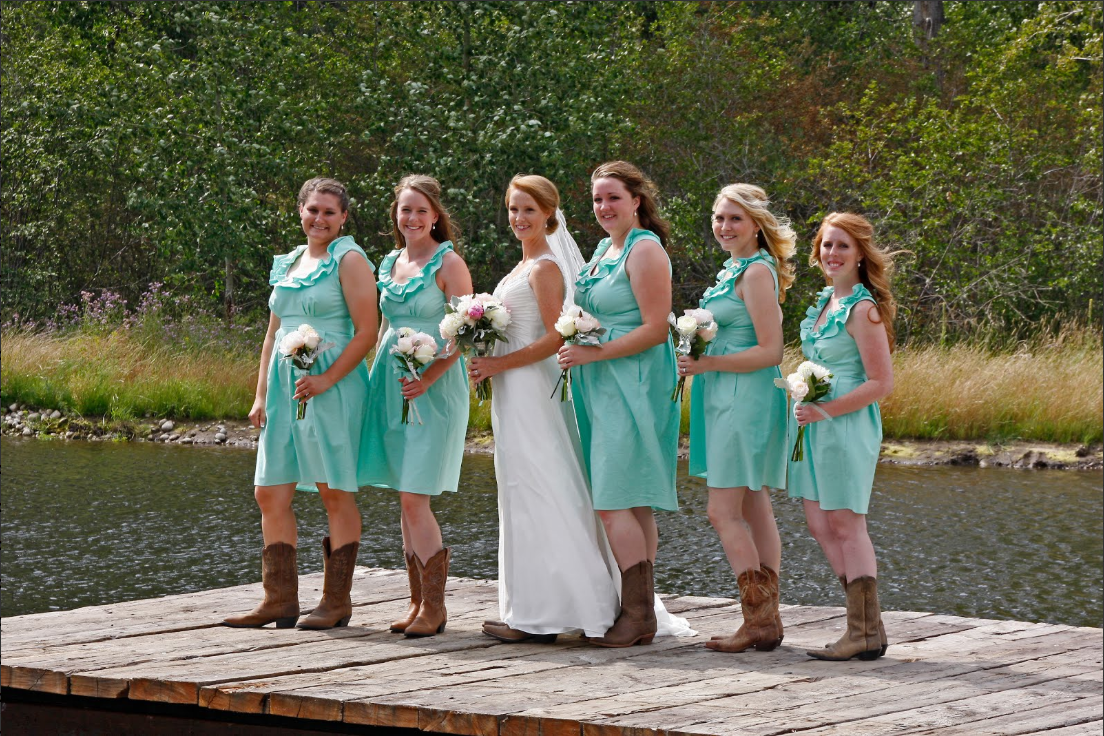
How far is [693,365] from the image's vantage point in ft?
19.7

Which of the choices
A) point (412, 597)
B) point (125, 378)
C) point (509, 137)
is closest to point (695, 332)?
point (412, 597)

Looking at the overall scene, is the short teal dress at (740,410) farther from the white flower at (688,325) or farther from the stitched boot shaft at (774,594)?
the stitched boot shaft at (774,594)

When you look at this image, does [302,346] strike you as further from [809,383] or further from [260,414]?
[809,383]

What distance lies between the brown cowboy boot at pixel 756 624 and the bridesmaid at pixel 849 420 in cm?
21

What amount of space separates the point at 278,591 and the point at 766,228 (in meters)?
2.69

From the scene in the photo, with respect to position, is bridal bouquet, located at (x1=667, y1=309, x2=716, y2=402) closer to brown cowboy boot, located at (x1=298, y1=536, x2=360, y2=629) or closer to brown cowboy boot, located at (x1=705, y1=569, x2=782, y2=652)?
brown cowboy boot, located at (x1=705, y1=569, x2=782, y2=652)

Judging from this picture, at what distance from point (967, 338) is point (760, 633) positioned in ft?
51.6

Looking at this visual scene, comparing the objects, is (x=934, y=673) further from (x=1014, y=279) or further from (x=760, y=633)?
(x=1014, y=279)

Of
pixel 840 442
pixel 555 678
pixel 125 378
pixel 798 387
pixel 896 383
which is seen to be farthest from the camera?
pixel 125 378

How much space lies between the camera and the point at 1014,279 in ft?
73.1

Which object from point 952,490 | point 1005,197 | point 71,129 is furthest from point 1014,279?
point 71,129

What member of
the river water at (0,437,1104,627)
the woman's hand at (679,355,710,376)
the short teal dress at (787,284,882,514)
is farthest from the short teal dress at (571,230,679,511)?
the river water at (0,437,1104,627)

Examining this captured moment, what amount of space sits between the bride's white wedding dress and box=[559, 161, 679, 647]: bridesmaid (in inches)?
4.5

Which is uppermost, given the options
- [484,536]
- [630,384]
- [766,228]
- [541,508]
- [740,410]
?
[766,228]
